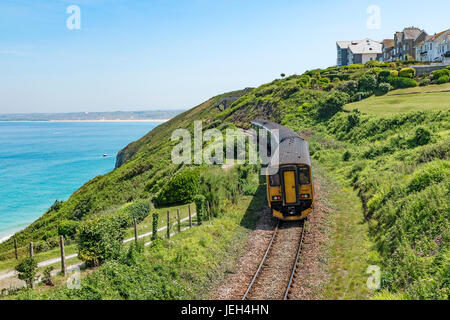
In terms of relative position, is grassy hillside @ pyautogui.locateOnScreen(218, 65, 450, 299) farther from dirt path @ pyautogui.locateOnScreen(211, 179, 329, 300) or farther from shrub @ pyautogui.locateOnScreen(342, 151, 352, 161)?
dirt path @ pyautogui.locateOnScreen(211, 179, 329, 300)

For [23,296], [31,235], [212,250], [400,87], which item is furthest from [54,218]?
[400,87]

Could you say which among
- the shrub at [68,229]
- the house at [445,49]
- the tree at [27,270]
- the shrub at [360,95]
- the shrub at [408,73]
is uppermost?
the house at [445,49]

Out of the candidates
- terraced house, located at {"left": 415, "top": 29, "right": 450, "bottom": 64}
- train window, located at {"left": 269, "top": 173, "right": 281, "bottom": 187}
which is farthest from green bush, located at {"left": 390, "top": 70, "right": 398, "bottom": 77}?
train window, located at {"left": 269, "top": 173, "right": 281, "bottom": 187}

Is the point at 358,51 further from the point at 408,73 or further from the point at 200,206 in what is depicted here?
the point at 200,206

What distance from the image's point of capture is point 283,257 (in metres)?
14.8

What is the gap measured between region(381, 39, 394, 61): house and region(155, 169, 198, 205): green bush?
91086 millimetres

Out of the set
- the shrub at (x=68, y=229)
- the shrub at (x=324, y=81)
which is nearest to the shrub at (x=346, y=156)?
the shrub at (x=68, y=229)

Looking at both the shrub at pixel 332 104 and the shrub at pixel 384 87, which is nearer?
the shrub at pixel 332 104

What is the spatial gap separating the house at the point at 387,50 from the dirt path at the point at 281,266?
3731 inches

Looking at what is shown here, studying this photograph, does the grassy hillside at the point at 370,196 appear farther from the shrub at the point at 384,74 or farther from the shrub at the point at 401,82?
the shrub at the point at 384,74

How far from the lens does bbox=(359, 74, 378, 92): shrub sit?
55688 millimetres

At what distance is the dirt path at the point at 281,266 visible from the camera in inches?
475

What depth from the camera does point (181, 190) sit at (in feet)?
85.8

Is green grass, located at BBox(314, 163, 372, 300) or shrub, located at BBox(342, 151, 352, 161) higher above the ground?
shrub, located at BBox(342, 151, 352, 161)
